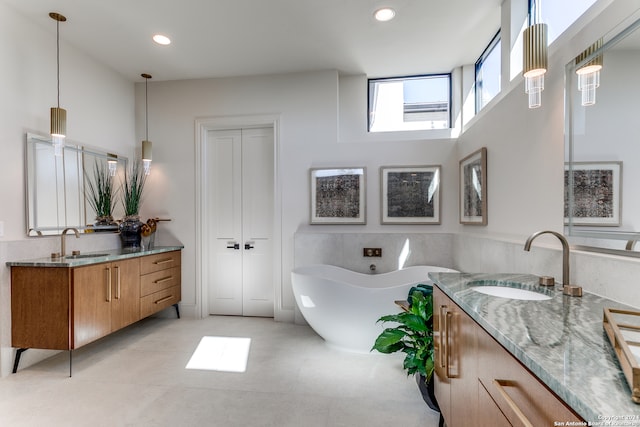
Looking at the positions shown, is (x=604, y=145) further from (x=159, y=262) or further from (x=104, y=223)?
(x=104, y=223)

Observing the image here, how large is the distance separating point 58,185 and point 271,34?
236cm

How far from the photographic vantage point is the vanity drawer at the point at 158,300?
3.25m

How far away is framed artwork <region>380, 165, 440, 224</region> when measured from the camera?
3.55 metres

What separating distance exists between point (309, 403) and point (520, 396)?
158 centimetres

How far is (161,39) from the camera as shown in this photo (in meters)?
2.99

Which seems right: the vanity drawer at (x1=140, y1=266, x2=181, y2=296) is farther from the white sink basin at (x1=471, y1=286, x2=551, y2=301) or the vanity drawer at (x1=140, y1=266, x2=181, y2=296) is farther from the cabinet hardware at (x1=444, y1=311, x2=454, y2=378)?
the white sink basin at (x1=471, y1=286, x2=551, y2=301)

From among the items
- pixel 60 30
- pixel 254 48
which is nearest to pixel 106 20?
pixel 60 30

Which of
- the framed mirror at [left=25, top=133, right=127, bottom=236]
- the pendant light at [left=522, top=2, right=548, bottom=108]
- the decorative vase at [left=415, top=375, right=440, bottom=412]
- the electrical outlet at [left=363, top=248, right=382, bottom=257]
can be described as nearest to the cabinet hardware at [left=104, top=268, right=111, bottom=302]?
the framed mirror at [left=25, top=133, right=127, bottom=236]

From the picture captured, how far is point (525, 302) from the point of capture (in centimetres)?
118

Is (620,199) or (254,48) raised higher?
(254,48)

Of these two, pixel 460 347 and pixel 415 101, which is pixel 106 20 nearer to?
pixel 415 101

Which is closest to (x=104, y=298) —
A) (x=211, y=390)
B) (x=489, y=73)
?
(x=211, y=390)

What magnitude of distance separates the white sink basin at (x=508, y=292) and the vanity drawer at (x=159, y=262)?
10.1ft

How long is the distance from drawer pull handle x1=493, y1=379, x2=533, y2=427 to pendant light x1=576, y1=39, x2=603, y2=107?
3.96 feet
